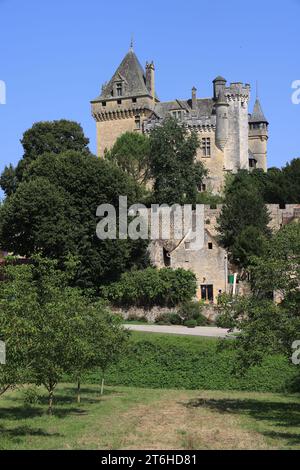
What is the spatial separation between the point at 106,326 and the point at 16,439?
10.8 meters

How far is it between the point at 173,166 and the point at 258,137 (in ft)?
83.6

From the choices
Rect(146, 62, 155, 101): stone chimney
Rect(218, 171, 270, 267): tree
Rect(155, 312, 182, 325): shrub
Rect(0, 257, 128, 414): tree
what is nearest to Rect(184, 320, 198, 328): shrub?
Rect(155, 312, 182, 325): shrub

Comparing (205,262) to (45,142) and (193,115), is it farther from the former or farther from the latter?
(193,115)

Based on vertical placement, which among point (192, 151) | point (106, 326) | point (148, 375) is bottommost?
point (148, 375)

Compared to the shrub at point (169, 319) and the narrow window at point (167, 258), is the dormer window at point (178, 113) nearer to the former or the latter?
the narrow window at point (167, 258)

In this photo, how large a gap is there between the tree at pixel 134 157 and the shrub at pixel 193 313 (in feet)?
73.5

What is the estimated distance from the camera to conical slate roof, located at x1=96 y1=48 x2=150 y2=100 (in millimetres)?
78875

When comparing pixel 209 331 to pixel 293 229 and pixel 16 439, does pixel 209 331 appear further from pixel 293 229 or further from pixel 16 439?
pixel 16 439

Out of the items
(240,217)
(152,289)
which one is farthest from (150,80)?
(152,289)

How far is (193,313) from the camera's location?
153ft

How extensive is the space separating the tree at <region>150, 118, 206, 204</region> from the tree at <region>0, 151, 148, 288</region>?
1006cm

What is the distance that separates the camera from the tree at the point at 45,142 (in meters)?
A: 65.0

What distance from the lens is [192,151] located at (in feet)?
208
